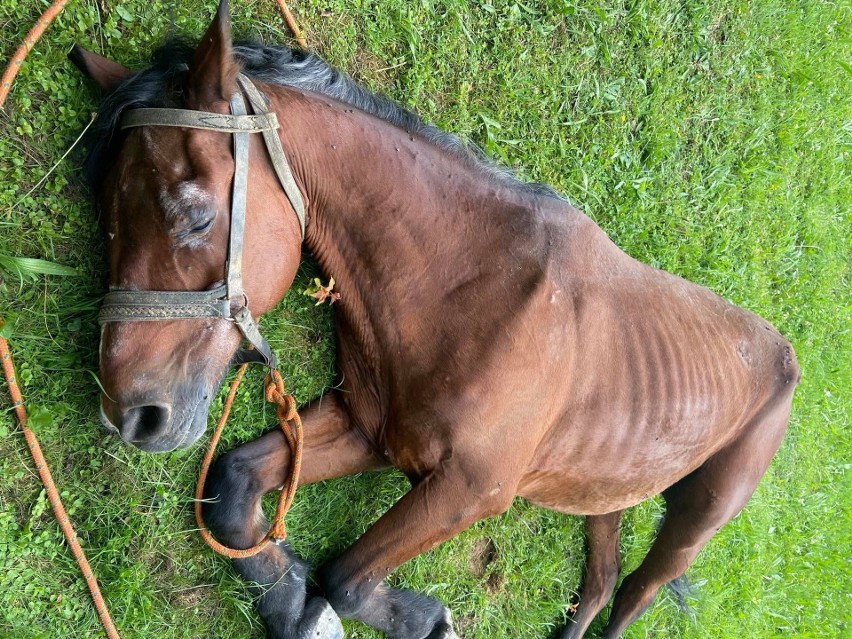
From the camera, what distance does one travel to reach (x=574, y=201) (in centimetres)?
479

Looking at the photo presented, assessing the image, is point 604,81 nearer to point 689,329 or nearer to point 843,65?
point 689,329

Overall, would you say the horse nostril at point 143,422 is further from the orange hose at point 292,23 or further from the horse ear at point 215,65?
the orange hose at point 292,23

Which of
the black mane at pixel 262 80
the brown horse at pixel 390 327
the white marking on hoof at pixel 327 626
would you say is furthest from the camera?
the white marking on hoof at pixel 327 626

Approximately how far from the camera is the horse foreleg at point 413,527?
112 inches

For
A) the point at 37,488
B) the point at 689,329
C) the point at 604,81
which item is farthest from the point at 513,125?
the point at 37,488

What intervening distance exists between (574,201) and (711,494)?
224 centimetres

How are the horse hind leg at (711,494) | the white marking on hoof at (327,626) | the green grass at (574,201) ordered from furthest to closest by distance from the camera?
the horse hind leg at (711,494), the white marking on hoof at (327,626), the green grass at (574,201)

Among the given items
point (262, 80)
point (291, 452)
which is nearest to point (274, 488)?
point (291, 452)

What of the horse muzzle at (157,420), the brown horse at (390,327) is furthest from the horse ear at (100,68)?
the horse muzzle at (157,420)

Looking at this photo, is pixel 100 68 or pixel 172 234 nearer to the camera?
pixel 172 234

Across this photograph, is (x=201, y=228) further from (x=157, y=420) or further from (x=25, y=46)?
(x=25, y=46)

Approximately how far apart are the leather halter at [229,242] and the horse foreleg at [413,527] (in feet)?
3.50

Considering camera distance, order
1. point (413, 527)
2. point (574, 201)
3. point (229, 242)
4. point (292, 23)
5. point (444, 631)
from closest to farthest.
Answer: point (229, 242)
point (413, 527)
point (292, 23)
point (444, 631)
point (574, 201)

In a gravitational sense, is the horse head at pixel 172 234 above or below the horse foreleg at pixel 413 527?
above
